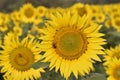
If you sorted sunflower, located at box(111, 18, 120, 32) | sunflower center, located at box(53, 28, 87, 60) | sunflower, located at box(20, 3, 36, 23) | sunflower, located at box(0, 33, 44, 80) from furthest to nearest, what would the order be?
sunflower, located at box(20, 3, 36, 23) → sunflower, located at box(111, 18, 120, 32) → sunflower, located at box(0, 33, 44, 80) → sunflower center, located at box(53, 28, 87, 60)

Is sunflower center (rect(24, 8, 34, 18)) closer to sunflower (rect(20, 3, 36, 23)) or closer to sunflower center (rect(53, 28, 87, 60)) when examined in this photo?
sunflower (rect(20, 3, 36, 23))

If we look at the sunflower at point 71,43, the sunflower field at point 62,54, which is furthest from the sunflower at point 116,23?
the sunflower at point 71,43

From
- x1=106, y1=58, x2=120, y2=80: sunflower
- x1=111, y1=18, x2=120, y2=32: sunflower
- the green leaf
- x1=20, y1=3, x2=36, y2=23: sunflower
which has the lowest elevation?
x1=106, y1=58, x2=120, y2=80: sunflower

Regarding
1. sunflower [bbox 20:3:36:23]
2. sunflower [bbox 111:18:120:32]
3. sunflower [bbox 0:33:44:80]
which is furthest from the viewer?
sunflower [bbox 20:3:36:23]

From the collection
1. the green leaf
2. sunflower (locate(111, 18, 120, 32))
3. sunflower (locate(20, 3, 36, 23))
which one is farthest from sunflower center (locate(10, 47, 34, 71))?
sunflower (locate(20, 3, 36, 23))

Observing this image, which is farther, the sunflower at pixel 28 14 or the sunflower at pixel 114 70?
the sunflower at pixel 28 14

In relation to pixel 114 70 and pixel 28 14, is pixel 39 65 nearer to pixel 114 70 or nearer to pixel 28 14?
pixel 114 70

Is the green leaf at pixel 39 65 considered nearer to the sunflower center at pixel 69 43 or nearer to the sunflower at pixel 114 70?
the sunflower center at pixel 69 43
